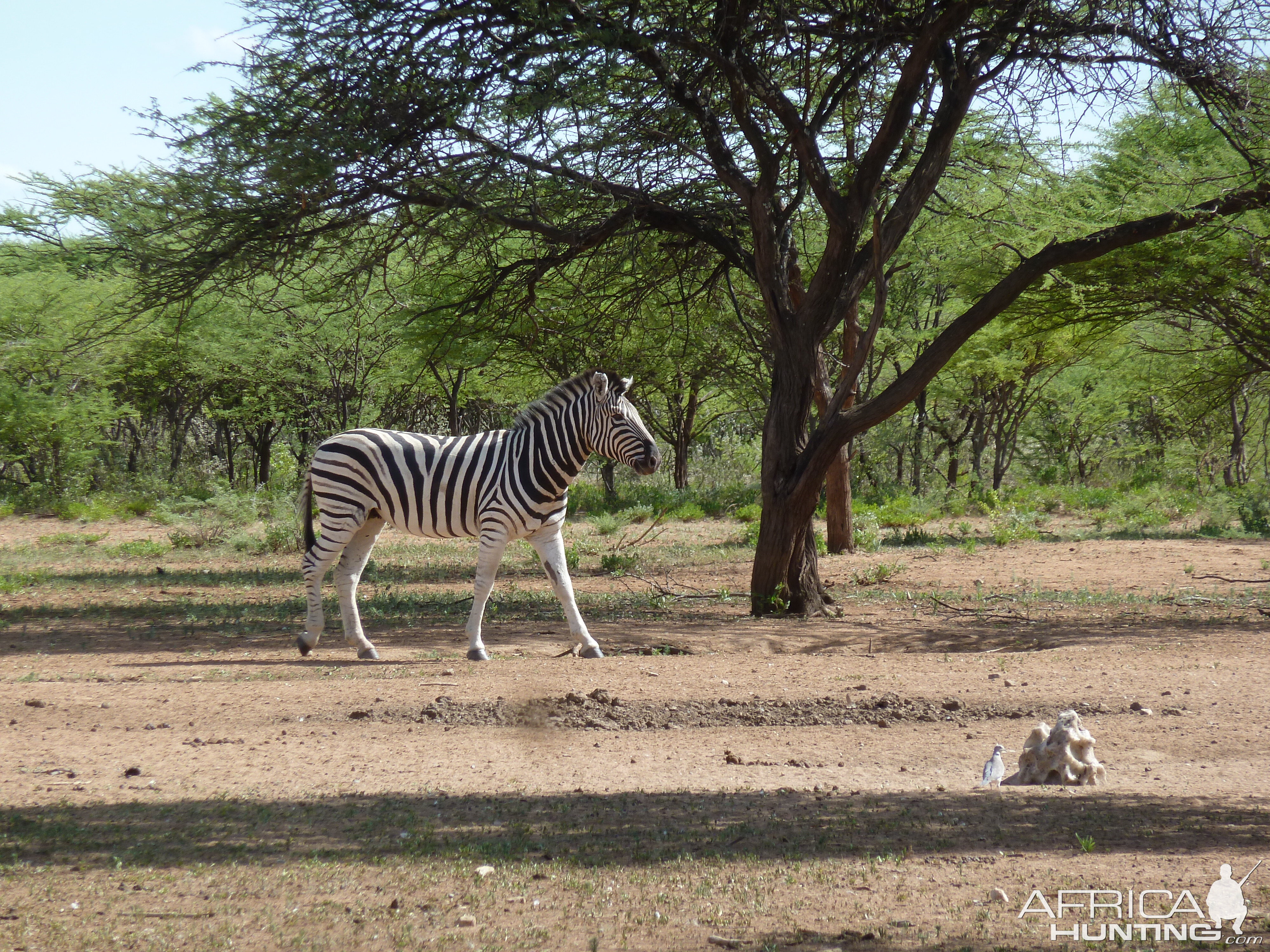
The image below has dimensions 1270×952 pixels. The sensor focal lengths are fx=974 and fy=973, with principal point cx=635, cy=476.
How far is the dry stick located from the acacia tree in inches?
173

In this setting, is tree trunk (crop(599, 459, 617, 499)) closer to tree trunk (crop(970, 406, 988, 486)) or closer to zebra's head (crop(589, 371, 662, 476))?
tree trunk (crop(970, 406, 988, 486))

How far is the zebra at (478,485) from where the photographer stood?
27.0 ft

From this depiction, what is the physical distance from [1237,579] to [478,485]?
9451mm

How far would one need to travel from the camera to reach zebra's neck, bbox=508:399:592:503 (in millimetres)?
8305

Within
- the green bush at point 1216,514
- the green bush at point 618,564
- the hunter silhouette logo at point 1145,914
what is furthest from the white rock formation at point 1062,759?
the green bush at point 1216,514

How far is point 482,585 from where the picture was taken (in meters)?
8.12

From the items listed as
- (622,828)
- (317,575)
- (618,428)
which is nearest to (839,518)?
(618,428)

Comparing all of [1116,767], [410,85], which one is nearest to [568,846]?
[1116,767]

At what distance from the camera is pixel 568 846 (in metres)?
4.21

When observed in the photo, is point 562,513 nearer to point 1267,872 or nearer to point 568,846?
point 568,846

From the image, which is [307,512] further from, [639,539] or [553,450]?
[639,539]

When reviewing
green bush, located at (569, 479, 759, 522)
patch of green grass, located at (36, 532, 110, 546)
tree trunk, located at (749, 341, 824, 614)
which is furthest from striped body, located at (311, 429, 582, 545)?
green bush, located at (569, 479, 759, 522)

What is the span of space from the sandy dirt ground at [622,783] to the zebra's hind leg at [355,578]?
218 mm

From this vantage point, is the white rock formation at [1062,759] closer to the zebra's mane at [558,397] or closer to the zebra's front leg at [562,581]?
the zebra's front leg at [562,581]
